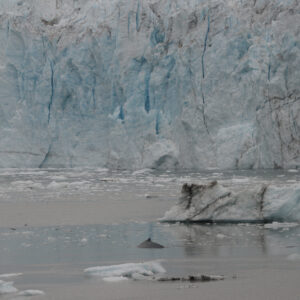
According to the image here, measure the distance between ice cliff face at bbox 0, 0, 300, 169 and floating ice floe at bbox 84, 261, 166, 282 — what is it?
1627 cm

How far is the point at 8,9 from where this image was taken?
974 inches

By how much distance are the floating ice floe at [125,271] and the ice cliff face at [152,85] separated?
53.4ft

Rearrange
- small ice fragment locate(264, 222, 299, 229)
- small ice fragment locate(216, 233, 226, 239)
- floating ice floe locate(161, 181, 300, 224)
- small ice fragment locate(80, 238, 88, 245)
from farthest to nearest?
floating ice floe locate(161, 181, 300, 224) < small ice fragment locate(264, 222, 299, 229) < small ice fragment locate(216, 233, 226, 239) < small ice fragment locate(80, 238, 88, 245)

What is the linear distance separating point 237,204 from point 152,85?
15694 mm

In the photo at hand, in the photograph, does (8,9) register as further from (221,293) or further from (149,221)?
(221,293)

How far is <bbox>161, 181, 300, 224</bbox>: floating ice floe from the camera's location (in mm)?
6309

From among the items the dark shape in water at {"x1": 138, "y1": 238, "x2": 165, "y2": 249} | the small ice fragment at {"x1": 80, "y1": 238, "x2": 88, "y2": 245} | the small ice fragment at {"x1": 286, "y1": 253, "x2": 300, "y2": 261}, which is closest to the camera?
the small ice fragment at {"x1": 286, "y1": 253, "x2": 300, "y2": 261}

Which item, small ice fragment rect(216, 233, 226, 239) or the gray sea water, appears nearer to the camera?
the gray sea water

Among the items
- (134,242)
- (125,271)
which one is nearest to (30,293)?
(125,271)

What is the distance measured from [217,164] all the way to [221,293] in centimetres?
1742

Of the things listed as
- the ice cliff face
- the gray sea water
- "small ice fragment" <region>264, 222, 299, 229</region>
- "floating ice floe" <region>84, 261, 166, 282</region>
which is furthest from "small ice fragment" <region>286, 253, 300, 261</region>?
the ice cliff face

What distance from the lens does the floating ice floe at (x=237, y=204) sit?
631cm

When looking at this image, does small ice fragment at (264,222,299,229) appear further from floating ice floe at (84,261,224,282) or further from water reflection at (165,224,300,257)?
floating ice floe at (84,261,224,282)

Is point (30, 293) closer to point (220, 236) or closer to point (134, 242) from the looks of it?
point (134, 242)
